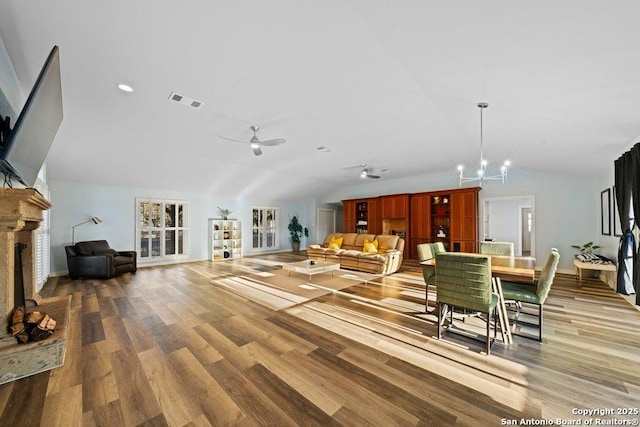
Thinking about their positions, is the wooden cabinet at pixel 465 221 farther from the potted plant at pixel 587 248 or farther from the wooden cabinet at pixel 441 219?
the potted plant at pixel 587 248

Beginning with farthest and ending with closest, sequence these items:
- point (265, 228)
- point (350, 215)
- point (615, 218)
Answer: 1. point (265, 228)
2. point (350, 215)
3. point (615, 218)

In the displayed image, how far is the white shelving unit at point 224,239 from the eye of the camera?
28.3ft

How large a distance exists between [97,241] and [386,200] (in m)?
8.40

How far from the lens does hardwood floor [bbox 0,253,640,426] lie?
1.77m

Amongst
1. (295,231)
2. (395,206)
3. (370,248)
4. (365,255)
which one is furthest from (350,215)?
(365,255)

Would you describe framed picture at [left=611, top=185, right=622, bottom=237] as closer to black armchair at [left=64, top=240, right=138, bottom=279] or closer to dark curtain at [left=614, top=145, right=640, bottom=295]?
dark curtain at [left=614, top=145, right=640, bottom=295]

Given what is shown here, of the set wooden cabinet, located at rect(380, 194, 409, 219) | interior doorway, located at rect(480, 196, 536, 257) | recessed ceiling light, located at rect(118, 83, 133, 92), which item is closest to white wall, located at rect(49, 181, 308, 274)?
recessed ceiling light, located at rect(118, 83, 133, 92)

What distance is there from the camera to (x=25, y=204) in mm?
2189

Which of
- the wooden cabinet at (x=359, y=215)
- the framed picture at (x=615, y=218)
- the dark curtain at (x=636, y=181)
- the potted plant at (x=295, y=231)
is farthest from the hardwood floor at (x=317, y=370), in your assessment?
the potted plant at (x=295, y=231)

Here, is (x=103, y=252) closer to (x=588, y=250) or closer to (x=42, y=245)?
(x=42, y=245)

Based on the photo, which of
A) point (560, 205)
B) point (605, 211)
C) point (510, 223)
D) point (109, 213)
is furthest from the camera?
point (510, 223)

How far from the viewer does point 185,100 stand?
10.9ft

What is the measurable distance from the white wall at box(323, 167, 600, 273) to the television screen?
8828 millimetres

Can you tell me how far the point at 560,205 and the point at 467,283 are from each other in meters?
5.87
